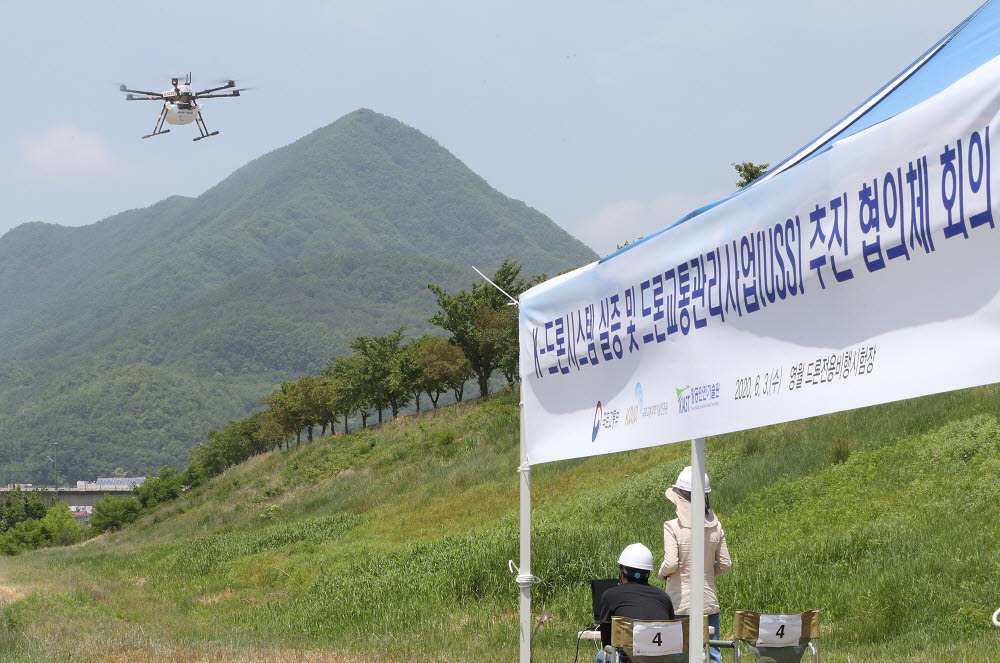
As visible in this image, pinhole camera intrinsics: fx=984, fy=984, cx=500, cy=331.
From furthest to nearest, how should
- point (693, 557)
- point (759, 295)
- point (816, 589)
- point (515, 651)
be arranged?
point (816, 589)
point (515, 651)
point (693, 557)
point (759, 295)

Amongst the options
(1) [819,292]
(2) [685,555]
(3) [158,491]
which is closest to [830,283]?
(1) [819,292]

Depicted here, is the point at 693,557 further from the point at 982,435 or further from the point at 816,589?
the point at 982,435

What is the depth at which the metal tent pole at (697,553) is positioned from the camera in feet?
18.8

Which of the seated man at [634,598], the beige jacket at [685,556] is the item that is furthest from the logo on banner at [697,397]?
the beige jacket at [685,556]

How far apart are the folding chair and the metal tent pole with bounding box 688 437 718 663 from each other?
1.00m

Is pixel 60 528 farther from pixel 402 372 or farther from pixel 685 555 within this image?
pixel 685 555

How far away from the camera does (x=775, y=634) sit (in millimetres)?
6848

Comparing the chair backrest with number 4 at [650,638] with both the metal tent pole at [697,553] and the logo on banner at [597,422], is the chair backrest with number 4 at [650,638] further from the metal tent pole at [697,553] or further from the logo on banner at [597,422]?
the logo on banner at [597,422]

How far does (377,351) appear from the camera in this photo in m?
83.0

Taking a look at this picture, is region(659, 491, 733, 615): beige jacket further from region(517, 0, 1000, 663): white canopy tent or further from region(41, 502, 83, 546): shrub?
region(41, 502, 83, 546): shrub

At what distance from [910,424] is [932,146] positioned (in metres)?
18.2

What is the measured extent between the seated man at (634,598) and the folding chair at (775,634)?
2.04 ft

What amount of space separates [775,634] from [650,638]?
2.96ft

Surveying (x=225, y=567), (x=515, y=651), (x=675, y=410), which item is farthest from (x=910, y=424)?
(x=225, y=567)
